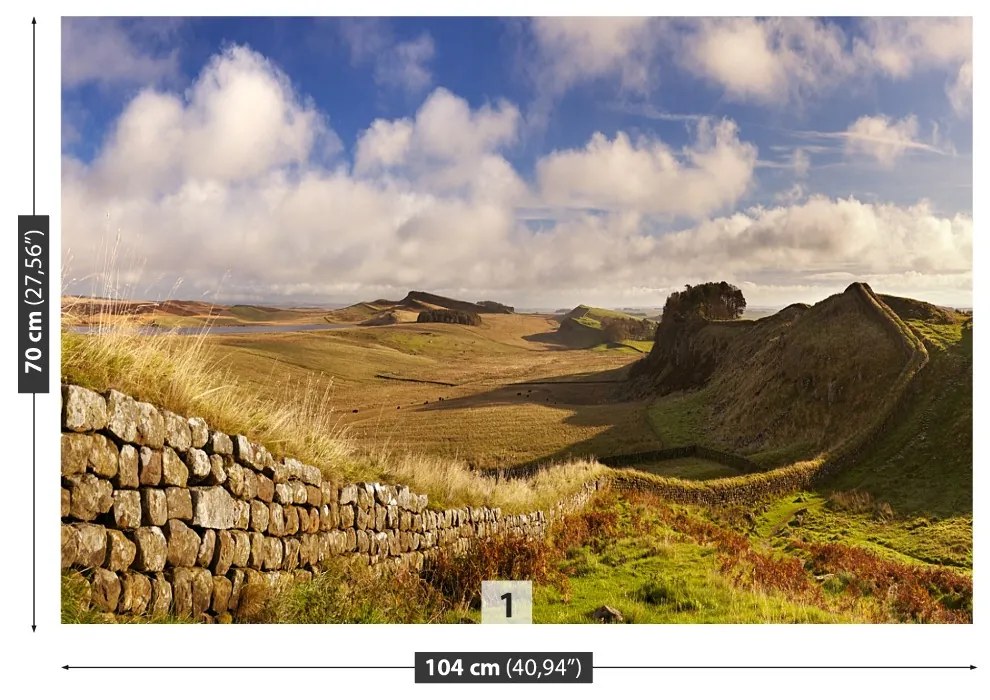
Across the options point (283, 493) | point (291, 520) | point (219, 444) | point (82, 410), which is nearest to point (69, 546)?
Result: point (82, 410)

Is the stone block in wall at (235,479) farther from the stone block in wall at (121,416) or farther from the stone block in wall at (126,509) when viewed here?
the stone block in wall at (121,416)

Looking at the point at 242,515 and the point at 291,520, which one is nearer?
the point at 242,515

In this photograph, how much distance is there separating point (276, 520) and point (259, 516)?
356 millimetres

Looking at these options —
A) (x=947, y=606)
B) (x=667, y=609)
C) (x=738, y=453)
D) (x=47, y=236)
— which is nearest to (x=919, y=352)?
(x=738, y=453)

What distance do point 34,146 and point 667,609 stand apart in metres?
11.6

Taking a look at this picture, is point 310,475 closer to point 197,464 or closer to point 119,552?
point 197,464

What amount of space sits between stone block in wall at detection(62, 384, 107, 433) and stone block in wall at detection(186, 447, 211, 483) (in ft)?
3.68

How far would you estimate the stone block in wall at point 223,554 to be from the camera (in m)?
7.49

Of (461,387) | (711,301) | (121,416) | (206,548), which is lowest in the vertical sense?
(461,387)

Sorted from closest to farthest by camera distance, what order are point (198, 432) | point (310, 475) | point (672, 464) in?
point (198, 432) → point (310, 475) → point (672, 464)

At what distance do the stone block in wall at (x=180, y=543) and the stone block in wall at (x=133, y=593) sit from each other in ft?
1.20

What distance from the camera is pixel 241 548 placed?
25.7ft

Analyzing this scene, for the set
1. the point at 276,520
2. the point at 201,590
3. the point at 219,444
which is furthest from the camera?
the point at 276,520
